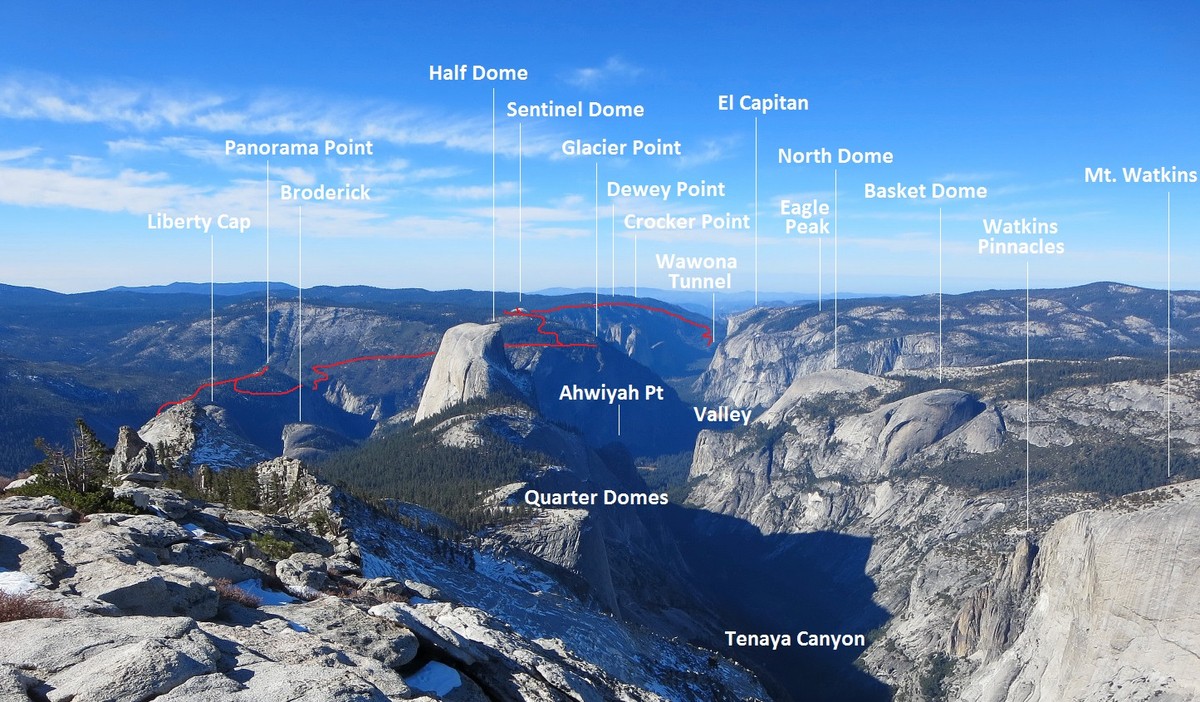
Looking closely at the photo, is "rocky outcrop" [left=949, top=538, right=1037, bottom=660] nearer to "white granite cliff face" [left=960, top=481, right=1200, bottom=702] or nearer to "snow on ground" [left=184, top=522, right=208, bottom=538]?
"white granite cliff face" [left=960, top=481, right=1200, bottom=702]

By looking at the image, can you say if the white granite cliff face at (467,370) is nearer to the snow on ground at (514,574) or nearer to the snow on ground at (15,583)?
the snow on ground at (514,574)

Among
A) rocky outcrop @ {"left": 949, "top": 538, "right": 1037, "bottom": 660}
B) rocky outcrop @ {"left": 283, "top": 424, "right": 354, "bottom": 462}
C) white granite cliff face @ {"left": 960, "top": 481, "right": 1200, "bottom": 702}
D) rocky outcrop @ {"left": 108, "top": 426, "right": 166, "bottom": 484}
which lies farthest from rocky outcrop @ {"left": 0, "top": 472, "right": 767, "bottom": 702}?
rocky outcrop @ {"left": 283, "top": 424, "right": 354, "bottom": 462}

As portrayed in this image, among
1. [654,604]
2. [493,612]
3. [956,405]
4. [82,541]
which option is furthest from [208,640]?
[956,405]

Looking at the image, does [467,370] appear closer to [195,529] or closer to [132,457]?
[132,457]

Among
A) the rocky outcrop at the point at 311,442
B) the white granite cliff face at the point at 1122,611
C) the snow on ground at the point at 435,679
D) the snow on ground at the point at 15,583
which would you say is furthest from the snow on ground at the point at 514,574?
the rocky outcrop at the point at 311,442

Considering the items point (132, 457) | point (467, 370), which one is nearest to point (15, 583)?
point (132, 457)
